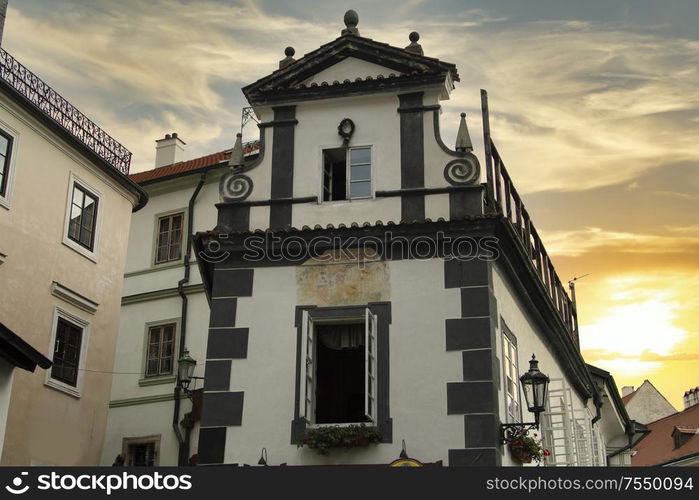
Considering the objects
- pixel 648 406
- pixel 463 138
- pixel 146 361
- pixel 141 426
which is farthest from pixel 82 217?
pixel 648 406

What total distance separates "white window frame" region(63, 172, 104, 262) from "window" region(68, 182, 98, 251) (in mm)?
56

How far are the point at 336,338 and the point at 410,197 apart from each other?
2.80m

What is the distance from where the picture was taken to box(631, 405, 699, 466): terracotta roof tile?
1944 inches

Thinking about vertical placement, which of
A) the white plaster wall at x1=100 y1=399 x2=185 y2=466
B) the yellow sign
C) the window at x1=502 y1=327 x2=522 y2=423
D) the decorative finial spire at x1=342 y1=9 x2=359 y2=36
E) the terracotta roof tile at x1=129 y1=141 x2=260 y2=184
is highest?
the terracotta roof tile at x1=129 y1=141 x2=260 y2=184

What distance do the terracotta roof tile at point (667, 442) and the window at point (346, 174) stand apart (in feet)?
113

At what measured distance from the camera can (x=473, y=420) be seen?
16.2m

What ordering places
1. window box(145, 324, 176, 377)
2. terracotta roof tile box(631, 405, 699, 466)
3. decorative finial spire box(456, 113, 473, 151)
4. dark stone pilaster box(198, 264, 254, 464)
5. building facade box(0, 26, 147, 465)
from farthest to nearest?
terracotta roof tile box(631, 405, 699, 466) → window box(145, 324, 176, 377) → building facade box(0, 26, 147, 465) → decorative finial spire box(456, 113, 473, 151) → dark stone pilaster box(198, 264, 254, 464)

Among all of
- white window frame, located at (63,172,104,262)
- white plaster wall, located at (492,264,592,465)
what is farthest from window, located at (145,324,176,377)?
white plaster wall, located at (492,264,592,465)

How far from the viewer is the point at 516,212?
21.5 metres

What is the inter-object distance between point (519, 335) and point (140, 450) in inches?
508

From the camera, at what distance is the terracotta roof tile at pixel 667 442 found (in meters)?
49.4

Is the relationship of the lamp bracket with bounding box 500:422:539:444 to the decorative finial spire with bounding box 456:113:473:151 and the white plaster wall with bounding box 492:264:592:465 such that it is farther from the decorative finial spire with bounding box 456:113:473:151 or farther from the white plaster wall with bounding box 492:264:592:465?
the decorative finial spire with bounding box 456:113:473:151

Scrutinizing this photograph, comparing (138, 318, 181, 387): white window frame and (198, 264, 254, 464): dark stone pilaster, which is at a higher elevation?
(138, 318, 181, 387): white window frame

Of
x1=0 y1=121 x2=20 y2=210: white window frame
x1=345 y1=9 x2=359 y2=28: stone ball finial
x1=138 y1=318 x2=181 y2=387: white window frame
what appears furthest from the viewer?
x1=138 y1=318 x2=181 y2=387: white window frame
